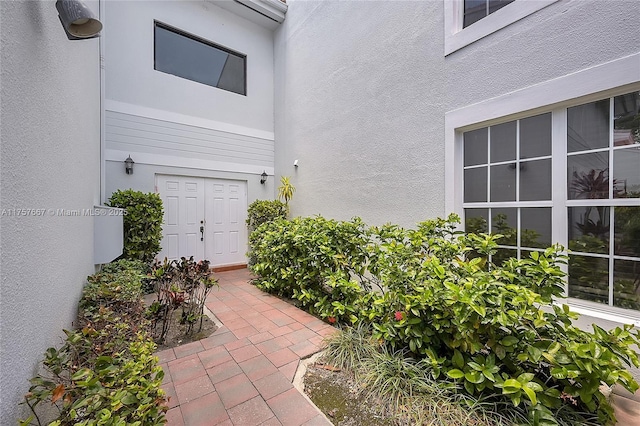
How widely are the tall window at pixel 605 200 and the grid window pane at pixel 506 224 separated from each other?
461 mm

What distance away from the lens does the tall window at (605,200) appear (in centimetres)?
227

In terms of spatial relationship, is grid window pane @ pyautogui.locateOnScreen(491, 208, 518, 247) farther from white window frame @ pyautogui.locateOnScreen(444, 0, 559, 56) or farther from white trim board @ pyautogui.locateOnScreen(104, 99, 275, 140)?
white trim board @ pyautogui.locateOnScreen(104, 99, 275, 140)

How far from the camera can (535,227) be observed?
2822mm

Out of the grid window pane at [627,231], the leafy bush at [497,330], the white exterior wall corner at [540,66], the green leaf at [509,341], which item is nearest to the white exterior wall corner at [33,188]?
the leafy bush at [497,330]

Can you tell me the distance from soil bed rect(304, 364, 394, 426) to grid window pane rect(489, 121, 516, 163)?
2972mm

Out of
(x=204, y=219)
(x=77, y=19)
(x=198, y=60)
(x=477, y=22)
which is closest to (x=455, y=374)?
(x=77, y=19)

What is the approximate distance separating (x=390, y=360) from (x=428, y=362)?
1.04ft

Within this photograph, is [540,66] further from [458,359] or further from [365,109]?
[458,359]

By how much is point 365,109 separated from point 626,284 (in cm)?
395

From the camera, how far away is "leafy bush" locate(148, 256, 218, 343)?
295cm

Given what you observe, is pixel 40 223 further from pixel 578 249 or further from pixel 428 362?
pixel 578 249

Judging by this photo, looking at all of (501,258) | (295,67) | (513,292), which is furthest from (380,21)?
(513,292)

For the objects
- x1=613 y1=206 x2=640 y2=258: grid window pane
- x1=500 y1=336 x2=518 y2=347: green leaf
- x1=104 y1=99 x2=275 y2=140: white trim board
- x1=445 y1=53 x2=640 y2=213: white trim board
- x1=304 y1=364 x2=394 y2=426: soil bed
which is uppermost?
x1=104 y1=99 x2=275 y2=140: white trim board

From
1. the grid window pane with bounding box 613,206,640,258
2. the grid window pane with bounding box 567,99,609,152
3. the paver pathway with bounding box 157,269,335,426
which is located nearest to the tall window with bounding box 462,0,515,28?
the grid window pane with bounding box 567,99,609,152
